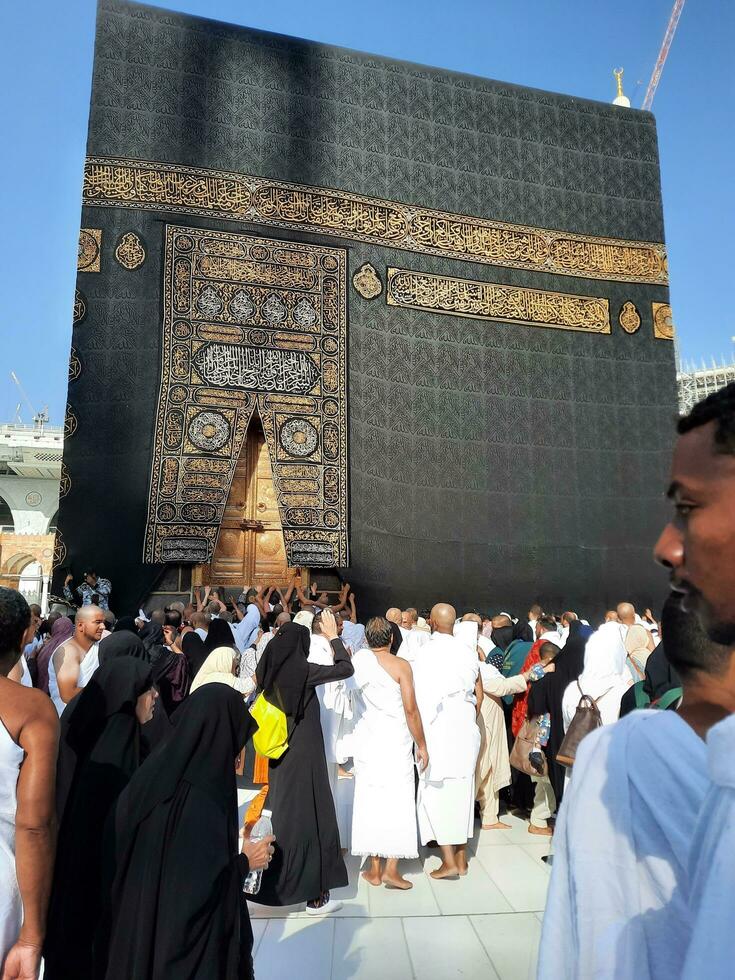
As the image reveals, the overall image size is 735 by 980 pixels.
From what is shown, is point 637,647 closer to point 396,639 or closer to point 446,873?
point 396,639

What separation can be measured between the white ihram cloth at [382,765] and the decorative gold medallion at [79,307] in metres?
7.33

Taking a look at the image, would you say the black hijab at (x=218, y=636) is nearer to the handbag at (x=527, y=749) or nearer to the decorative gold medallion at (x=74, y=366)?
the handbag at (x=527, y=749)

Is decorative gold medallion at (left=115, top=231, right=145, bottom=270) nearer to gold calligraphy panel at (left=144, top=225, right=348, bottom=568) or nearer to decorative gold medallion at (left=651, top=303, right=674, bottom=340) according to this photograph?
gold calligraphy panel at (left=144, top=225, right=348, bottom=568)

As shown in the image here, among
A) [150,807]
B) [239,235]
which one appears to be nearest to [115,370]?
[239,235]

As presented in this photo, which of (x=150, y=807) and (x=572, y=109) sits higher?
(x=572, y=109)

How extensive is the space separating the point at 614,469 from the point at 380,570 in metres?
4.19

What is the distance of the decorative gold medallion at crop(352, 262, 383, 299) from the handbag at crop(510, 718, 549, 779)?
7731 millimetres

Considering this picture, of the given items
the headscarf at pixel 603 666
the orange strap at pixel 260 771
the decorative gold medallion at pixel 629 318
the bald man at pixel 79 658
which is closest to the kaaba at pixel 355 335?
the decorative gold medallion at pixel 629 318

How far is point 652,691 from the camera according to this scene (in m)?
2.45

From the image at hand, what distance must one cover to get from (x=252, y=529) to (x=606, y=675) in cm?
733

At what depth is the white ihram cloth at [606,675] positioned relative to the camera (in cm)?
306

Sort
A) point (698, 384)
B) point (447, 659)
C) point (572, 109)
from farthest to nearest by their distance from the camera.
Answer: point (698, 384) < point (572, 109) < point (447, 659)

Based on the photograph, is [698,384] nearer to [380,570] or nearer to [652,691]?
[380,570]

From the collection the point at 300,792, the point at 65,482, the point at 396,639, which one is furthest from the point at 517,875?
the point at 65,482
